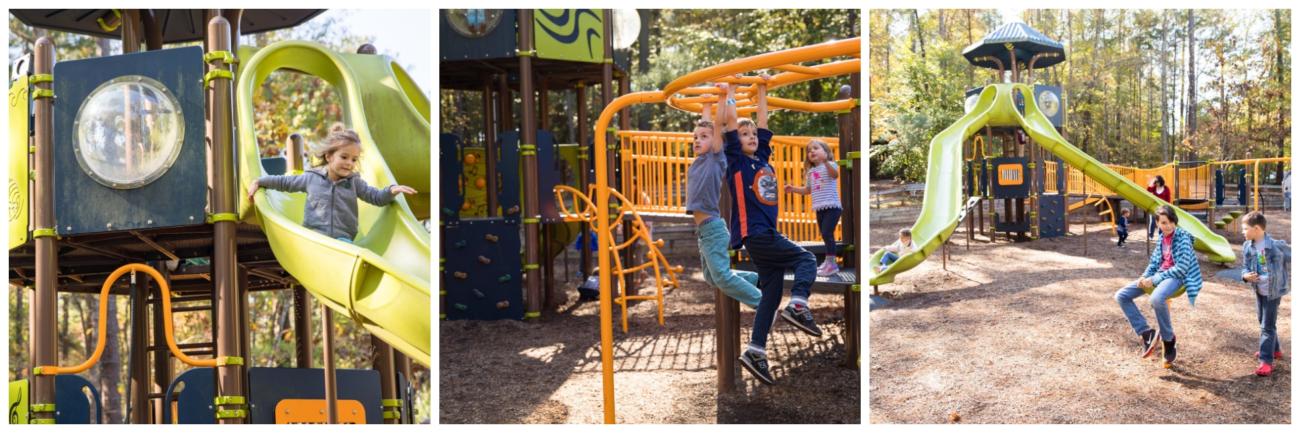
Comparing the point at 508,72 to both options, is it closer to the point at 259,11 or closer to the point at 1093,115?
the point at 259,11

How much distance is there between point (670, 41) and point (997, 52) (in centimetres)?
1281

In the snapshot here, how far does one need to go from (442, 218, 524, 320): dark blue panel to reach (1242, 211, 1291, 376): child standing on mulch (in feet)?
17.5

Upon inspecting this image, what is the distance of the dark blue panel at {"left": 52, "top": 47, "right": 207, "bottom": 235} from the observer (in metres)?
5.06

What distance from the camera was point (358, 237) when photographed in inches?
197

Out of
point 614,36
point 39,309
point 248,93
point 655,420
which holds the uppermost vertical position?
point 614,36

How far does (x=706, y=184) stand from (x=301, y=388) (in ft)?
8.99

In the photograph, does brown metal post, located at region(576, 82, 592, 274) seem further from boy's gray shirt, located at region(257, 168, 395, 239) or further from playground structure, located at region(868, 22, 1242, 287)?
boy's gray shirt, located at region(257, 168, 395, 239)

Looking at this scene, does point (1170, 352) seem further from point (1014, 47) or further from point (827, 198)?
point (827, 198)

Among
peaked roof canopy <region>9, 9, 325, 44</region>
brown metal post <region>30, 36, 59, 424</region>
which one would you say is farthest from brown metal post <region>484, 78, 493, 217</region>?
brown metal post <region>30, 36, 59, 424</region>

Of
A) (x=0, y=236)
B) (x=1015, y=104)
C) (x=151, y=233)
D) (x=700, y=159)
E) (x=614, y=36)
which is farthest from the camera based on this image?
(x=614, y=36)

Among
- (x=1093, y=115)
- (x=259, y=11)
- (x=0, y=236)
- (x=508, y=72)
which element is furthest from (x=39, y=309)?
(x=1093, y=115)

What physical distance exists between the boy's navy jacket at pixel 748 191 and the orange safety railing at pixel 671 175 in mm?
3703

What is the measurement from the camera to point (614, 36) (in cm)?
1102

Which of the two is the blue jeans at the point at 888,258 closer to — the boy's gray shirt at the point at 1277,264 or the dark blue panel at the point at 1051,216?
the boy's gray shirt at the point at 1277,264
